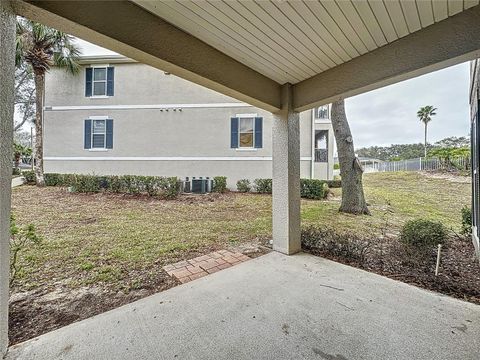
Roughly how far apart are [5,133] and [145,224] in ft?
13.4

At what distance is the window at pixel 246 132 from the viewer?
10023 millimetres

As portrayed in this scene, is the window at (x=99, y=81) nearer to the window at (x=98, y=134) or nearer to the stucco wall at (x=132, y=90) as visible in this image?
the stucco wall at (x=132, y=90)

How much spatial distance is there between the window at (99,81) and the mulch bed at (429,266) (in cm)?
1108

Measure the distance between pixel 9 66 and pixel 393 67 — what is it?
319 cm

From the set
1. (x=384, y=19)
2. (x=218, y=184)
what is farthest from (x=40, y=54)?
(x=384, y=19)

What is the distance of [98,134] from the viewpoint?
33.8ft

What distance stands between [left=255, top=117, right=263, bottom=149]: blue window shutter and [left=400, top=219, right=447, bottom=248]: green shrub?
7.21 metres

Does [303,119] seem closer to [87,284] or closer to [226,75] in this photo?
[226,75]

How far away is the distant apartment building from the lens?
A: 1020cm

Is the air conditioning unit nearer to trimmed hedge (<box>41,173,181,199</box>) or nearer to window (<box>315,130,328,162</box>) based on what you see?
trimmed hedge (<box>41,173,181,199</box>)

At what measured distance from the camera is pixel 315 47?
242cm

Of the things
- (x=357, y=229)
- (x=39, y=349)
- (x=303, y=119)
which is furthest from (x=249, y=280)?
(x=303, y=119)

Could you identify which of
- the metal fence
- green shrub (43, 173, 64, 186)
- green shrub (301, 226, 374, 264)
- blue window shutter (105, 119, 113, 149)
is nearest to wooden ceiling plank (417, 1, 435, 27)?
green shrub (301, 226, 374, 264)

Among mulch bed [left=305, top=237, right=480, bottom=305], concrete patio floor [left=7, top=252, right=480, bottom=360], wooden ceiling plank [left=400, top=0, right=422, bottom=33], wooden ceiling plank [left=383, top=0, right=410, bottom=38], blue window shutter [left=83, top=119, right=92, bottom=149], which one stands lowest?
concrete patio floor [left=7, top=252, right=480, bottom=360]
